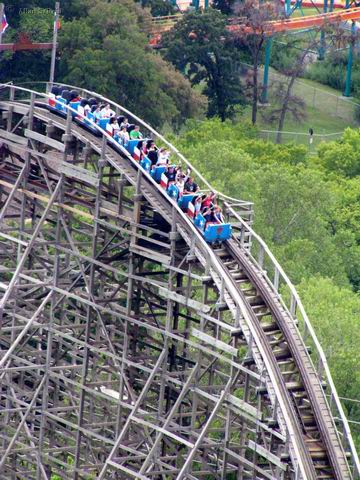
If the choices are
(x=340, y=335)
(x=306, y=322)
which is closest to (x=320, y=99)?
(x=340, y=335)

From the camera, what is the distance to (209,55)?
11119 cm

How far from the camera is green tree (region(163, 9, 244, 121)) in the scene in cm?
10925

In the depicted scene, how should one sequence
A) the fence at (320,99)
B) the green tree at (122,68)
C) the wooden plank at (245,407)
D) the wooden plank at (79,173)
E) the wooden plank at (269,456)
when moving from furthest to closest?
the fence at (320,99) → the green tree at (122,68) → the wooden plank at (79,173) → the wooden plank at (245,407) → the wooden plank at (269,456)

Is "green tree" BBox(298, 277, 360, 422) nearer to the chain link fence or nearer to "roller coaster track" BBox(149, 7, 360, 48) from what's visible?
the chain link fence

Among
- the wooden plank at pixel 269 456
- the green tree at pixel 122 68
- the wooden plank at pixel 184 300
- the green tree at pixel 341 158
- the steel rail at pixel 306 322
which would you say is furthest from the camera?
the green tree at pixel 341 158

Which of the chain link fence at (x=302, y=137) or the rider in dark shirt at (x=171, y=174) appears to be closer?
the rider in dark shirt at (x=171, y=174)

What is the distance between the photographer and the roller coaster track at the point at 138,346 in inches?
2159

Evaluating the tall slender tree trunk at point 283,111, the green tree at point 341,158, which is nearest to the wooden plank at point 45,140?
the green tree at point 341,158

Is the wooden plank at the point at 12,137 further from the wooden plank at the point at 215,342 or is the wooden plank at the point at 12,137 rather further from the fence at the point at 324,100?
the fence at the point at 324,100

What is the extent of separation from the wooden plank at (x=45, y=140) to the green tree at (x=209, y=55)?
152 ft

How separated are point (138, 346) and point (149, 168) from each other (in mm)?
10613

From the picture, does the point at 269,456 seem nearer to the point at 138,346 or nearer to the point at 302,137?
the point at 138,346

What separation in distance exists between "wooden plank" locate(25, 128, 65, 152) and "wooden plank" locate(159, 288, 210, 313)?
6014 mm

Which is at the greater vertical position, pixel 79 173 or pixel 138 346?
pixel 79 173
